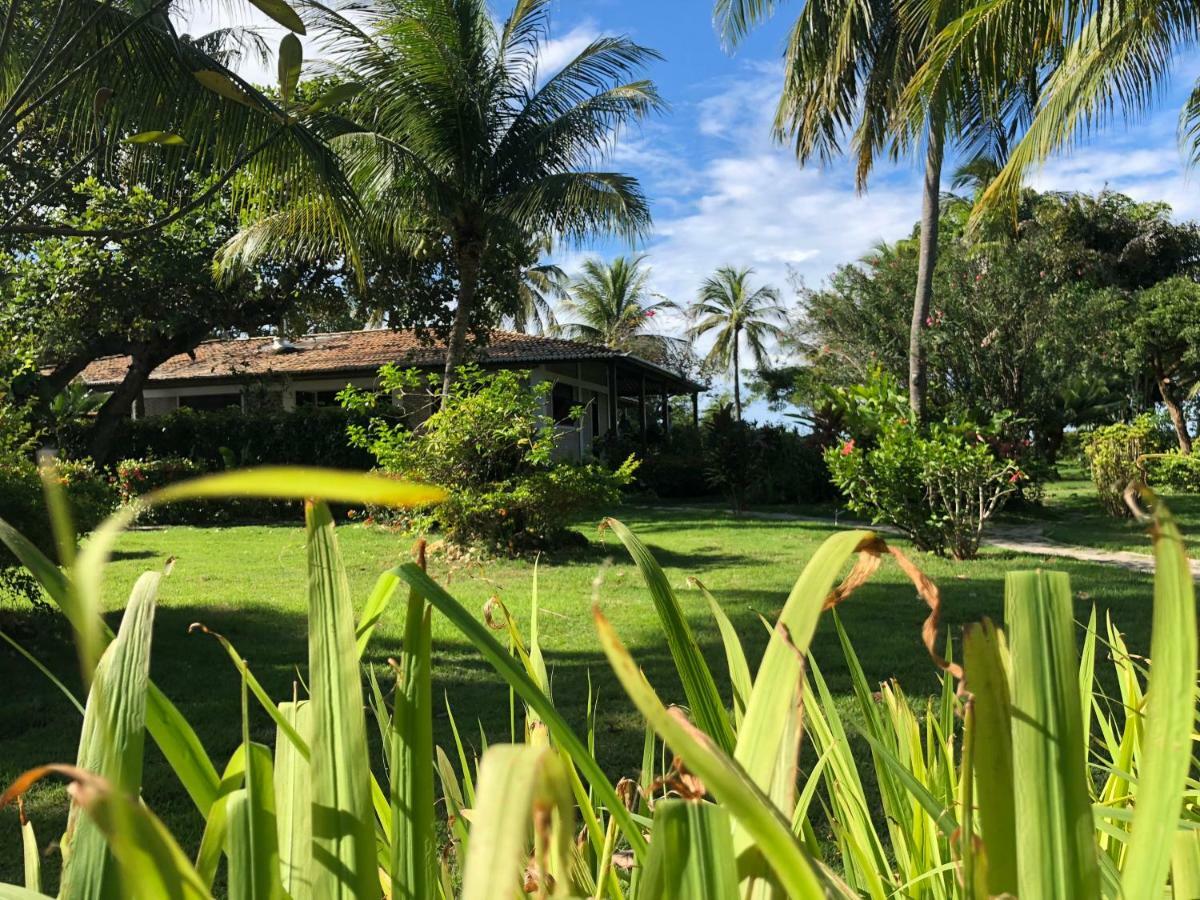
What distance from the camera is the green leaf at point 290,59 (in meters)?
1.66

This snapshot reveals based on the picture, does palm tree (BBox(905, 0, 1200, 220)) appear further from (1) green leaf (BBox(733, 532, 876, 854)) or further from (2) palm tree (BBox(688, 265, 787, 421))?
(2) palm tree (BBox(688, 265, 787, 421))

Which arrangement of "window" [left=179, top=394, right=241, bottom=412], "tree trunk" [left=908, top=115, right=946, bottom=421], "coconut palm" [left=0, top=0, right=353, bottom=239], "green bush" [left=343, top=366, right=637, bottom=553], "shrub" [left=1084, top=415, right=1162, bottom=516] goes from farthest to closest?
1. "window" [left=179, top=394, right=241, bottom=412]
2. "shrub" [left=1084, top=415, right=1162, bottom=516]
3. "tree trunk" [left=908, top=115, right=946, bottom=421]
4. "green bush" [left=343, top=366, right=637, bottom=553]
5. "coconut palm" [left=0, top=0, right=353, bottom=239]

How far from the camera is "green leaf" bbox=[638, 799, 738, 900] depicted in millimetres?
358

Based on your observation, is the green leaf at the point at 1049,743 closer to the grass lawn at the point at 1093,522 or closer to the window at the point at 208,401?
the grass lawn at the point at 1093,522

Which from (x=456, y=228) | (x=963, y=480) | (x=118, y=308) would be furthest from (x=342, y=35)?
(x=963, y=480)

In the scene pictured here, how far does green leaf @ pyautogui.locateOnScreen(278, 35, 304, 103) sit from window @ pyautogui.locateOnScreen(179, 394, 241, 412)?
22.6 m

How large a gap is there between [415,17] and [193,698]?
37.1ft

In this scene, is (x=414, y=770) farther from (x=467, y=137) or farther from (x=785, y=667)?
(x=467, y=137)

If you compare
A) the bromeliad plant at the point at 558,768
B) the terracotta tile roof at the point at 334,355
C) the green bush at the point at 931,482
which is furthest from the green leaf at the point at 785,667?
the terracotta tile roof at the point at 334,355

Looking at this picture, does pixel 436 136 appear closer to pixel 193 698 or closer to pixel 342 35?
pixel 342 35

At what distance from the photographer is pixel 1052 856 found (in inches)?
16.4

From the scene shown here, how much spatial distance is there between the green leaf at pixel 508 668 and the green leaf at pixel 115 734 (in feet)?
0.44

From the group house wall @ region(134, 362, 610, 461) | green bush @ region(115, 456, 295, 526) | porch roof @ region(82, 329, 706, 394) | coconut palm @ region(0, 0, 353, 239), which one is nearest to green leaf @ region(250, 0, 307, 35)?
coconut palm @ region(0, 0, 353, 239)

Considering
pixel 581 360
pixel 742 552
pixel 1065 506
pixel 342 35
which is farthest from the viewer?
pixel 581 360
